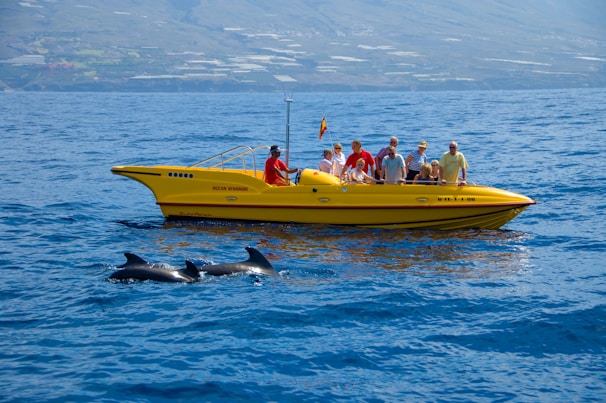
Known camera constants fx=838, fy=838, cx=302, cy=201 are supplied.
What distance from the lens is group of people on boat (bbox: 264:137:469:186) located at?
20812 millimetres

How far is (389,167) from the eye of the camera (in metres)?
20.9

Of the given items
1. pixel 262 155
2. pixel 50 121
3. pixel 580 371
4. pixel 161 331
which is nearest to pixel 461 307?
pixel 580 371

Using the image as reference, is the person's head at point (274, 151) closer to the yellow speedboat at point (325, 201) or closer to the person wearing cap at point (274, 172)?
the person wearing cap at point (274, 172)

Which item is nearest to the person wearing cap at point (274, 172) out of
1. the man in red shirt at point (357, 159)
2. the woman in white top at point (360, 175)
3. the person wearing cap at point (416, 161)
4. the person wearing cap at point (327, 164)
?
the person wearing cap at point (327, 164)

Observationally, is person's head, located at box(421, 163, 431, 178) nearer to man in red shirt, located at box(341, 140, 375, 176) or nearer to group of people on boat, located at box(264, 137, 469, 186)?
group of people on boat, located at box(264, 137, 469, 186)

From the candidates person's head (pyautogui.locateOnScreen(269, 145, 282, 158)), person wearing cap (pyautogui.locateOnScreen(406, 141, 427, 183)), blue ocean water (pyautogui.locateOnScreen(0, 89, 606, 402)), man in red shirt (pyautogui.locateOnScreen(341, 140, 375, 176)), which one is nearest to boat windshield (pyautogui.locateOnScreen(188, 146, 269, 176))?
person's head (pyautogui.locateOnScreen(269, 145, 282, 158))

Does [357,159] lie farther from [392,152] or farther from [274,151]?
[274,151]

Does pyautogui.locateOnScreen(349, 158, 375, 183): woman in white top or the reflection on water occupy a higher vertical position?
pyautogui.locateOnScreen(349, 158, 375, 183): woman in white top

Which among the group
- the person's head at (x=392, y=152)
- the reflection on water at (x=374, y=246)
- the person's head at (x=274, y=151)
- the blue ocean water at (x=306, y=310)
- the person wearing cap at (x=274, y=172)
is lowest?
the blue ocean water at (x=306, y=310)

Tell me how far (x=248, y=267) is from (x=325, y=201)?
16.7 feet

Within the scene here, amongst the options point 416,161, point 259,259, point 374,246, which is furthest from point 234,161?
point 259,259

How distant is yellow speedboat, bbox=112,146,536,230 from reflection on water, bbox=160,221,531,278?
0.84 feet

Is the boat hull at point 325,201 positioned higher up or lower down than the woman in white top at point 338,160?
lower down

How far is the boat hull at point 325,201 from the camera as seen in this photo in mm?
20594
